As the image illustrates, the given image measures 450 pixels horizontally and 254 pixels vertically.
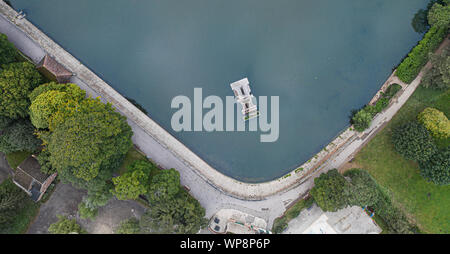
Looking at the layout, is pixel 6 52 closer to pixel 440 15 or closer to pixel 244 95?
pixel 244 95

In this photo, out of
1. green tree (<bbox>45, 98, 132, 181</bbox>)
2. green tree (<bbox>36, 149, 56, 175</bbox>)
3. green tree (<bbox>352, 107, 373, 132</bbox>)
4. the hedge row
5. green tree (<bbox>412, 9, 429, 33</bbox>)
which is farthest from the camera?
green tree (<bbox>412, 9, 429, 33</bbox>)

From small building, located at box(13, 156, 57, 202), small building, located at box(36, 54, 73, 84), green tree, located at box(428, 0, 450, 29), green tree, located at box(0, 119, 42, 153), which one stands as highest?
green tree, located at box(428, 0, 450, 29)

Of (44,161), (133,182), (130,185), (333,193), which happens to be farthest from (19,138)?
(333,193)

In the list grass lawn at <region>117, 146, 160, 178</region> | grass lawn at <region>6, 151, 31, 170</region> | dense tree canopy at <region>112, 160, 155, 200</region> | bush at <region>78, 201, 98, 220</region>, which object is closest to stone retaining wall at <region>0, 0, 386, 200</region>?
grass lawn at <region>117, 146, 160, 178</region>

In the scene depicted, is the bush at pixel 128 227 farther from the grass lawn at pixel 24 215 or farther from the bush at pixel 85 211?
the grass lawn at pixel 24 215

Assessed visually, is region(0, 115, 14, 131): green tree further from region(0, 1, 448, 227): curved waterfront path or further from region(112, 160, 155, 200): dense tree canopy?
region(112, 160, 155, 200): dense tree canopy

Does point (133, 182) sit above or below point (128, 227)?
above
